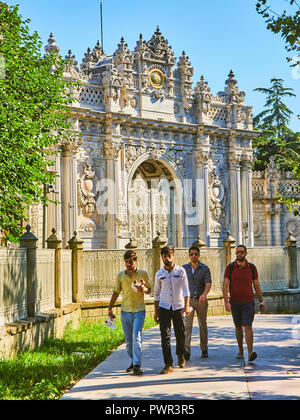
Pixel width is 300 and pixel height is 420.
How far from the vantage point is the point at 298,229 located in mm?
35594

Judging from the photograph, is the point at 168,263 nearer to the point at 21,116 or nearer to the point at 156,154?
the point at 21,116

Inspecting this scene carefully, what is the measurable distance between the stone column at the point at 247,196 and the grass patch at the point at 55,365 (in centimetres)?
1957

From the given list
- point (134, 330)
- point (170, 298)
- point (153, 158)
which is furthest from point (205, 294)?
point (153, 158)

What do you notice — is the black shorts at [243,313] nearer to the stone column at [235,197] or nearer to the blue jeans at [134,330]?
the blue jeans at [134,330]

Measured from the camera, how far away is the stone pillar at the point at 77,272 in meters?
16.3

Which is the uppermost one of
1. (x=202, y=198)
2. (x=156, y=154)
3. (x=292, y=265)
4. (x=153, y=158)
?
(x=156, y=154)

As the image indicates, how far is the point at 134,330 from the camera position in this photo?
9289mm

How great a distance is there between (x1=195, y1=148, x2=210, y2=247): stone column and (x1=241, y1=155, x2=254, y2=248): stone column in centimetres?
274

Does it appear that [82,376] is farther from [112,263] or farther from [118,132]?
[118,132]

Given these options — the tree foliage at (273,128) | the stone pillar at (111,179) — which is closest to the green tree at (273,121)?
the tree foliage at (273,128)

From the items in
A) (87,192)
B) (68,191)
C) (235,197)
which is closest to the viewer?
(68,191)

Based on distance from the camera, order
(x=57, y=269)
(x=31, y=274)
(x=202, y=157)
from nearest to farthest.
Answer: (x=31, y=274)
(x=57, y=269)
(x=202, y=157)

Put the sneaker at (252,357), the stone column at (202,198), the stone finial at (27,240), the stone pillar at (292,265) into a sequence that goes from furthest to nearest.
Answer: the stone column at (202,198) < the stone pillar at (292,265) < the stone finial at (27,240) < the sneaker at (252,357)

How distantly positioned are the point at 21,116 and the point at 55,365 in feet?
26.1
